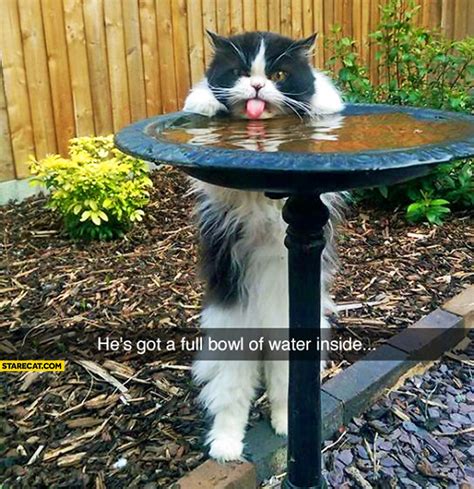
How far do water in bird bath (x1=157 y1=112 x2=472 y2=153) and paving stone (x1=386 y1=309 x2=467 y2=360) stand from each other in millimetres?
1128

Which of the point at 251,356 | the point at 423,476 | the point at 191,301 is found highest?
the point at 251,356

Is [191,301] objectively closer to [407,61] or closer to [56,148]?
[56,148]

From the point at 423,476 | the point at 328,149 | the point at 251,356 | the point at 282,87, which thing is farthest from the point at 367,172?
the point at 423,476

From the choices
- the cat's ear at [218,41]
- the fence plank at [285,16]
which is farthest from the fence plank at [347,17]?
the cat's ear at [218,41]

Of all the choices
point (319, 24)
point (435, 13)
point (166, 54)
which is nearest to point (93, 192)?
point (166, 54)

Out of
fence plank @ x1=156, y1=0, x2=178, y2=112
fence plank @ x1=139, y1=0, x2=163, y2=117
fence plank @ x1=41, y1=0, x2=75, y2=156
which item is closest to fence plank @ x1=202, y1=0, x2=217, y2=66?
fence plank @ x1=156, y1=0, x2=178, y2=112

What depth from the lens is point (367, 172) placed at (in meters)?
1.25

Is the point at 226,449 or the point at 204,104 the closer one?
the point at 204,104

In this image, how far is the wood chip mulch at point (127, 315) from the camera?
2086mm

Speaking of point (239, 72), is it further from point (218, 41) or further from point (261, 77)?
point (218, 41)

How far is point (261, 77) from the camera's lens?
1.76 metres

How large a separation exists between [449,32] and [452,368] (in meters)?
5.81

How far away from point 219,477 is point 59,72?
3177 mm

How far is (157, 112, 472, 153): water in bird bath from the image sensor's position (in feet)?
4.58
